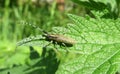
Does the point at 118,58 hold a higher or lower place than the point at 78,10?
higher

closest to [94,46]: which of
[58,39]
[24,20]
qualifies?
[58,39]

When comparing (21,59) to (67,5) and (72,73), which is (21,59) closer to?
(72,73)

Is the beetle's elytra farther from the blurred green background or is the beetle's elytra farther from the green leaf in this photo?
the green leaf

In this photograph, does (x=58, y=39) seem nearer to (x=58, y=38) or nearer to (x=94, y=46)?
(x=58, y=38)

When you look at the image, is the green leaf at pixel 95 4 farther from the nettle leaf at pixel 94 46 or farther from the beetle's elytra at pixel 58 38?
the beetle's elytra at pixel 58 38

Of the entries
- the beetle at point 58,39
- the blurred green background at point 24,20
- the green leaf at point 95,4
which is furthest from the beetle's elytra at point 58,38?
the green leaf at point 95,4

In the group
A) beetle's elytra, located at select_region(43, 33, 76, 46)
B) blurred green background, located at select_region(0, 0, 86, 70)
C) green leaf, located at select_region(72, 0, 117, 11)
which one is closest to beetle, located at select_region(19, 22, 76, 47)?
beetle's elytra, located at select_region(43, 33, 76, 46)

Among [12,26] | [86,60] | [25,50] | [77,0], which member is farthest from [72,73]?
[12,26]
